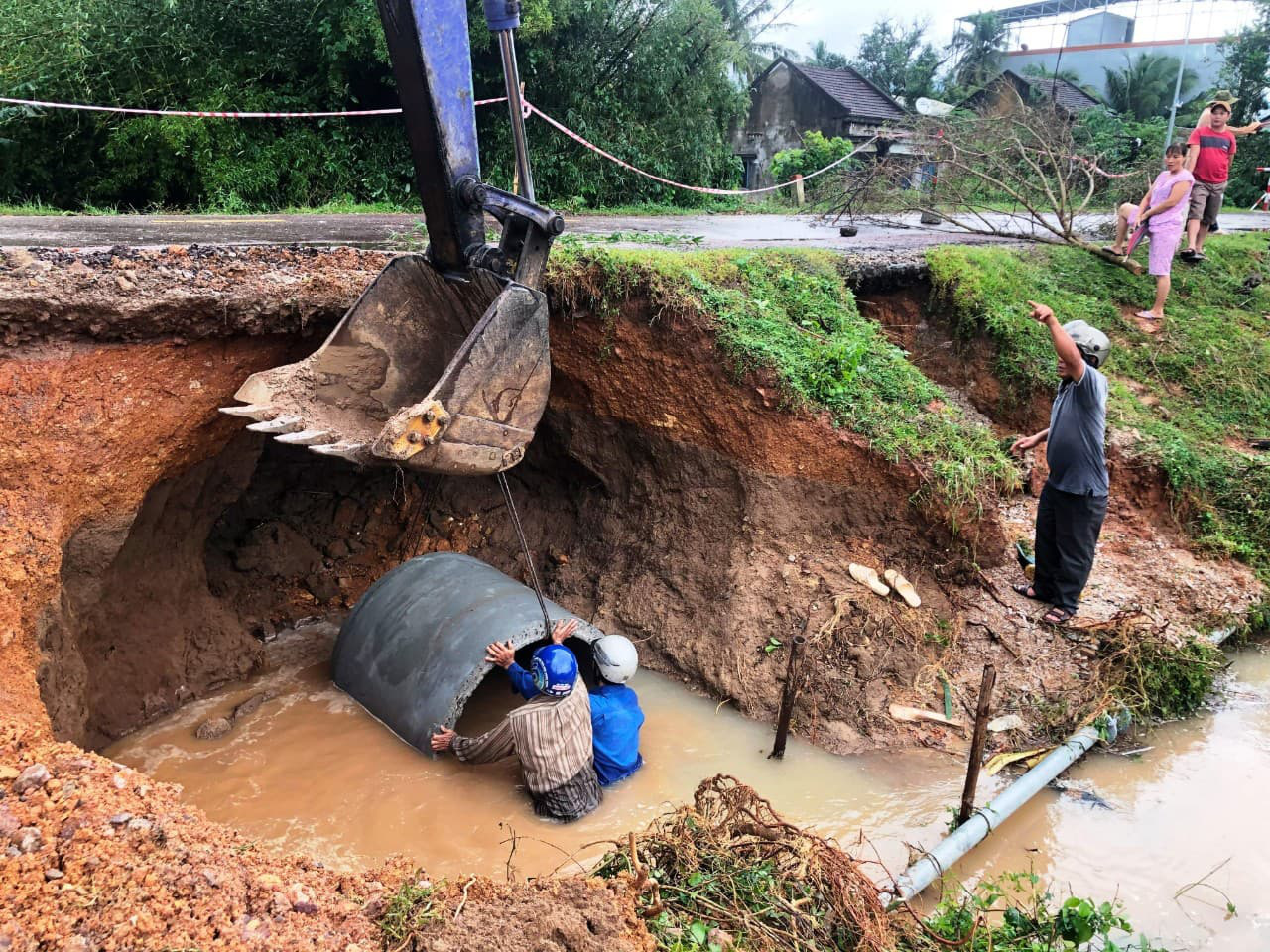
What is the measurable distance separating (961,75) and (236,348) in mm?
37098

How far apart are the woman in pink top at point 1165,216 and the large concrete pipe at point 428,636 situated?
6699 mm

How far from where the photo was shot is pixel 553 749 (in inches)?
172

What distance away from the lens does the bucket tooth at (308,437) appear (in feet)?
12.3

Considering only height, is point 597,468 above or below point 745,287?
below

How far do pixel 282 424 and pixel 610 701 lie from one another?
2.23 metres

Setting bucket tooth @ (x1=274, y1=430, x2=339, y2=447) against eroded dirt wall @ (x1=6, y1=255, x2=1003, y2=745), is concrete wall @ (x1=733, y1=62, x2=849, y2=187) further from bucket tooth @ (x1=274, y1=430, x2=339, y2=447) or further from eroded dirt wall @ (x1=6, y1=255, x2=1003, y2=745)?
bucket tooth @ (x1=274, y1=430, x2=339, y2=447)

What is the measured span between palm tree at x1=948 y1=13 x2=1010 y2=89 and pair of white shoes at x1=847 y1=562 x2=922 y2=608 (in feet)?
115

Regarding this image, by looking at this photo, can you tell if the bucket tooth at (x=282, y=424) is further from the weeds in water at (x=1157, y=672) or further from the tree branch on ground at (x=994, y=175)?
the tree branch on ground at (x=994, y=175)

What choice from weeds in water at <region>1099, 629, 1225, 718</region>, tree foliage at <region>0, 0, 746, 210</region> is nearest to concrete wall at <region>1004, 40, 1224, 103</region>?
tree foliage at <region>0, 0, 746, 210</region>

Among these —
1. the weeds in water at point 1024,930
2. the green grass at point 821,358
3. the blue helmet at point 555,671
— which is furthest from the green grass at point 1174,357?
the blue helmet at point 555,671

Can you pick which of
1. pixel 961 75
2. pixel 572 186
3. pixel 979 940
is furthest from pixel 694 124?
pixel 961 75

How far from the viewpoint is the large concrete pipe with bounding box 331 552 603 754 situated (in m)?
4.85

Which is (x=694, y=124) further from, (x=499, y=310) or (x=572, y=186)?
(x=499, y=310)

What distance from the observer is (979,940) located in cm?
324
